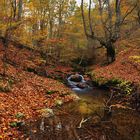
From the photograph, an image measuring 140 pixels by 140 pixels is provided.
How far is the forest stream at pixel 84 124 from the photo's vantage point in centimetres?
880

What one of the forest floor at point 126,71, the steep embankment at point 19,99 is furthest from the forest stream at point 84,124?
the forest floor at point 126,71

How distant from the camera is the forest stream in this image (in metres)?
8.80

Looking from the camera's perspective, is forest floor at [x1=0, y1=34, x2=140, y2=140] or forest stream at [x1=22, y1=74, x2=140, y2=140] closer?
forest stream at [x1=22, y1=74, x2=140, y2=140]

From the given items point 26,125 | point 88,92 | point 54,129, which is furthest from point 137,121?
point 88,92

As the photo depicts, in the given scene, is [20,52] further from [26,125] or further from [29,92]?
[26,125]

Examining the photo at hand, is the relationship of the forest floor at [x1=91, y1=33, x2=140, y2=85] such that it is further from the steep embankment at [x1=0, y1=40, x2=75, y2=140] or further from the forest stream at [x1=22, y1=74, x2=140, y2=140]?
the steep embankment at [x1=0, y1=40, x2=75, y2=140]

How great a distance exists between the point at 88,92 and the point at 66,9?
70.6ft

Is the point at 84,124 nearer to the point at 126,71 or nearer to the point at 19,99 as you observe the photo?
the point at 19,99

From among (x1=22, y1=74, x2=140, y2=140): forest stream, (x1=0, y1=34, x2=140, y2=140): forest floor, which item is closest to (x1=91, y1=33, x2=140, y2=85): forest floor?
(x1=0, y1=34, x2=140, y2=140): forest floor

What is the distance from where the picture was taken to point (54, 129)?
9.24m

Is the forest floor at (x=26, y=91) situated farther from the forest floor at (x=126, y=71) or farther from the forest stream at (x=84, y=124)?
the forest stream at (x=84, y=124)

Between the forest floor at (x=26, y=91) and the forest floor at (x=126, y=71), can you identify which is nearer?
the forest floor at (x=26, y=91)

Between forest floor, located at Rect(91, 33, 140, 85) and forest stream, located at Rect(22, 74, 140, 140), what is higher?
forest floor, located at Rect(91, 33, 140, 85)

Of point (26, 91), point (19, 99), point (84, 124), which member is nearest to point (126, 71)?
point (26, 91)
